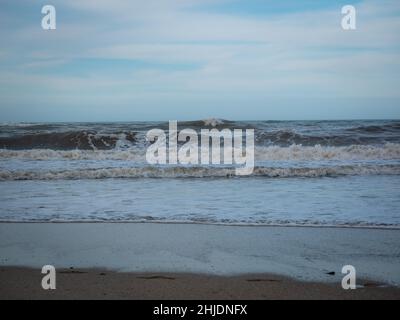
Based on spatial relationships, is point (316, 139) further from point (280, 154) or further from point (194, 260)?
point (194, 260)

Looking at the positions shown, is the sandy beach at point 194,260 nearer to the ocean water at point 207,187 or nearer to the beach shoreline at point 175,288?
the beach shoreline at point 175,288

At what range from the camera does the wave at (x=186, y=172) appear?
10.5 meters

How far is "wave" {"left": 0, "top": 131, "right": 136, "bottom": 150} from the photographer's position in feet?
56.8

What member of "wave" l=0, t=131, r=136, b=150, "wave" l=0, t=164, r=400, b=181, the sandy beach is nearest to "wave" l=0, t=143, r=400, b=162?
"wave" l=0, t=164, r=400, b=181

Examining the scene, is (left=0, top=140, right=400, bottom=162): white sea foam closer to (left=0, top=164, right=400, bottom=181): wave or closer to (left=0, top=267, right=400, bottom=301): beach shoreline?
(left=0, top=164, right=400, bottom=181): wave

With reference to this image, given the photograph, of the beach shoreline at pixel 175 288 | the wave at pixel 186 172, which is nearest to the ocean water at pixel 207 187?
the wave at pixel 186 172

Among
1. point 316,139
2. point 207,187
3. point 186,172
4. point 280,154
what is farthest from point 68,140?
point 207,187

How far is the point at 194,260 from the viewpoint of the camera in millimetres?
4531

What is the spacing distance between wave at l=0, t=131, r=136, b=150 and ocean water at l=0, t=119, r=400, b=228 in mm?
113

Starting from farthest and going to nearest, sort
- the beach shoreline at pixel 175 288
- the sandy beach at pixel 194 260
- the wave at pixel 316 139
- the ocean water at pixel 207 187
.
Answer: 1. the wave at pixel 316 139
2. the ocean water at pixel 207 187
3. the sandy beach at pixel 194 260
4. the beach shoreline at pixel 175 288

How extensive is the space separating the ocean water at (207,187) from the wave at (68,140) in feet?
0.37

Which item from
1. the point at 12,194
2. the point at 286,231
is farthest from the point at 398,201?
the point at 12,194
